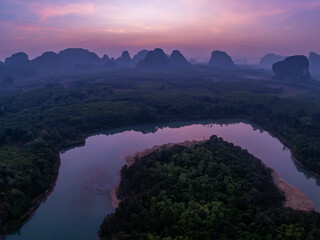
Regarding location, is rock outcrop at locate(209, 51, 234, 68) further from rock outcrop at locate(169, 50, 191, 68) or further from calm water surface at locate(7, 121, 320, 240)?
calm water surface at locate(7, 121, 320, 240)

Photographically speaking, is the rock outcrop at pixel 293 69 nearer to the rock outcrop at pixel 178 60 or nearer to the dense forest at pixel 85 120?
the dense forest at pixel 85 120

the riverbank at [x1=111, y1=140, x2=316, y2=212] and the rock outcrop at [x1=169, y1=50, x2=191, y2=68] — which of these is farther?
the rock outcrop at [x1=169, y1=50, x2=191, y2=68]

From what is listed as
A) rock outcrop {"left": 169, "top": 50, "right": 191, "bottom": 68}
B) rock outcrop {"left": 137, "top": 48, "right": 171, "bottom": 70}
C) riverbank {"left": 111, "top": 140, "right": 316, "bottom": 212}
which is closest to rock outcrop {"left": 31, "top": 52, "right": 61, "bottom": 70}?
rock outcrop {"left": 137, "top": 48, "right": 171, "bottom": 70}

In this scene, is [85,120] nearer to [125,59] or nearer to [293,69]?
[293,69]

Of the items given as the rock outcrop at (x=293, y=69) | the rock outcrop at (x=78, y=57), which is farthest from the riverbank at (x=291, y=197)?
the rock outcrop at (x=78, y=57)

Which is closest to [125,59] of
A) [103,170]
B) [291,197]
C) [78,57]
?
[78,57]

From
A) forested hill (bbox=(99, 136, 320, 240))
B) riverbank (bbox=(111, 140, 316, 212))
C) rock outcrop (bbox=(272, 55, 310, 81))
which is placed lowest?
riverbank (bbox=(111, 140, 316, 212))
